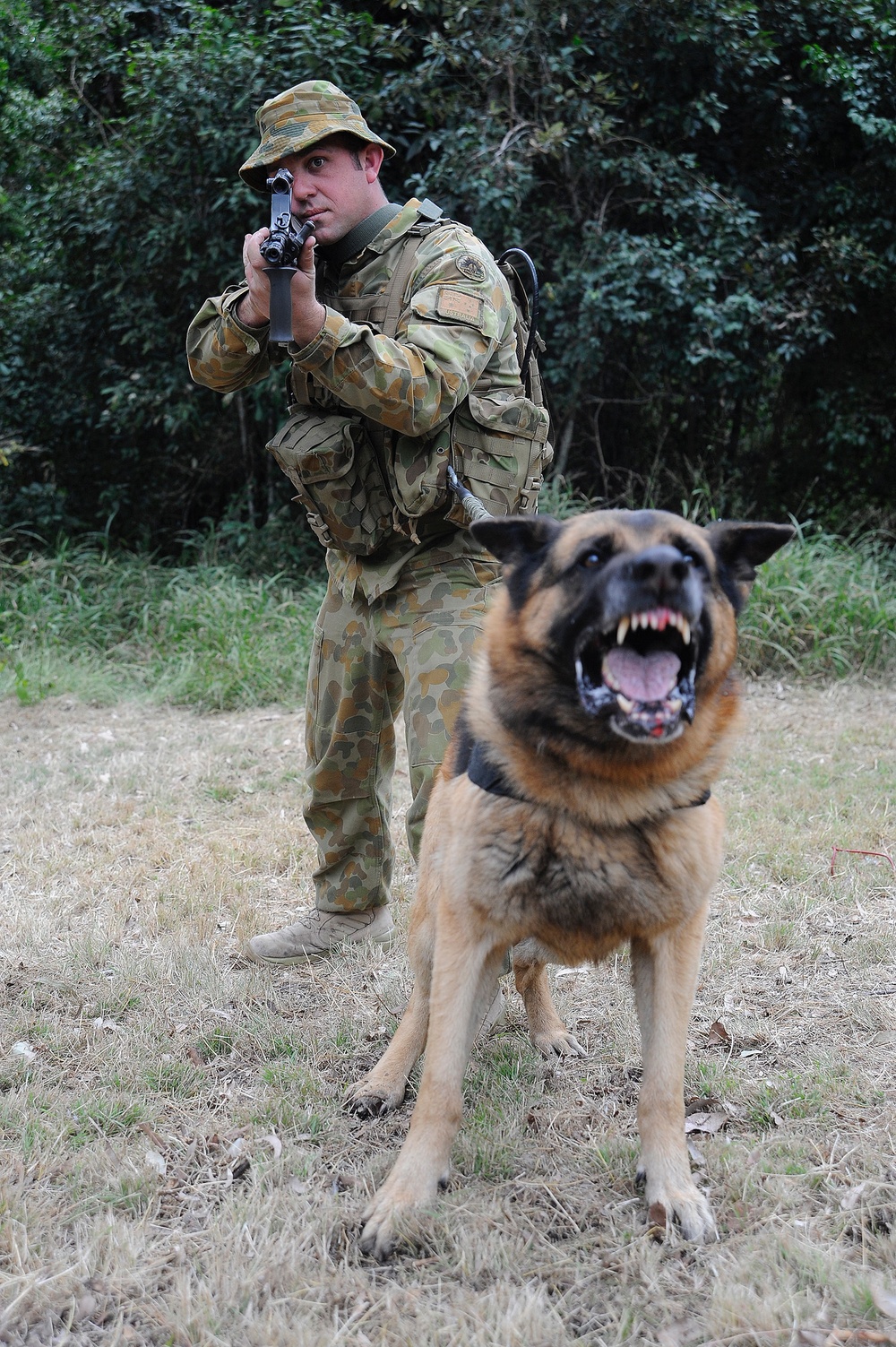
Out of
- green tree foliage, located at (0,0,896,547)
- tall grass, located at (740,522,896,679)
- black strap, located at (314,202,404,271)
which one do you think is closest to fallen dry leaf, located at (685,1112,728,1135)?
black strap, located at (314,202,404,271)

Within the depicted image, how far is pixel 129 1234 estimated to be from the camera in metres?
2.29

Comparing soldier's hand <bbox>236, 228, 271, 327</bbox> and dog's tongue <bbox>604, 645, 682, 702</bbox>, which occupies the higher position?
soldier's hand <bbox>236, 228, 271, 327</bbox>

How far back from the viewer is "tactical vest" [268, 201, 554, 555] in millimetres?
3283

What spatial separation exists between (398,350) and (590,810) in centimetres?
139

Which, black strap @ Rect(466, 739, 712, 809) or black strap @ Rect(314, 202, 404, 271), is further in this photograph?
black strap @ Rect(314, 202, 404, 271)

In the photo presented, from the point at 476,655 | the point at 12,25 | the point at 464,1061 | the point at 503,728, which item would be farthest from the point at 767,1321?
the point at 12,25

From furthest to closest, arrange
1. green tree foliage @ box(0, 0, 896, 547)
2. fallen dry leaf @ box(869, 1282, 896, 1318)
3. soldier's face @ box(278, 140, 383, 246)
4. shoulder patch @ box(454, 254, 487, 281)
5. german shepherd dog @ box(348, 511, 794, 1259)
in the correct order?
green tree foliage @ box(0, 0, 896, 547) < soldier's face @ box(278, 140, 383, 246) < shoulder patch @ box(454, 254, 487, 281) < german shepherd dog @ box(348, 511, 794, 1259) < fallen dry leaf @ box(869, 1282, 896, 1318)

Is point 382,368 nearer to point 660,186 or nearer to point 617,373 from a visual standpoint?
point 660,186

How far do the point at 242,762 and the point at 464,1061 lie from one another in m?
3.78

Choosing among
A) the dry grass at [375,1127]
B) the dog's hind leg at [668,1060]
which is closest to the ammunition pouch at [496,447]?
the dog's hind leg at [668,1060]

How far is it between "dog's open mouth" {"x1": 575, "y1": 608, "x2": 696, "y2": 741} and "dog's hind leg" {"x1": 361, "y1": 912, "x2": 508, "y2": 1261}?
1.87 feet

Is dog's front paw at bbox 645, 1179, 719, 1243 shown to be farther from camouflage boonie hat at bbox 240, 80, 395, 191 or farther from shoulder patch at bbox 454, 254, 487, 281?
camouflage boonie hat at bbox 240, 80, 395, 191

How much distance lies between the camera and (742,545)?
245cm

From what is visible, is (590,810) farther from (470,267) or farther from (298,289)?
(470,267)
